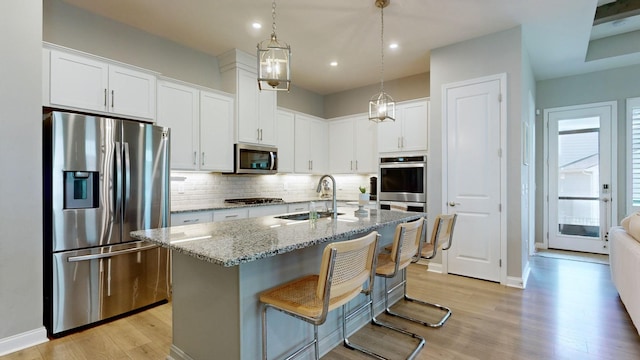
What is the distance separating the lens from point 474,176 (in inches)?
155

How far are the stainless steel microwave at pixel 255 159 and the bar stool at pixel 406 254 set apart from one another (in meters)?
2.55

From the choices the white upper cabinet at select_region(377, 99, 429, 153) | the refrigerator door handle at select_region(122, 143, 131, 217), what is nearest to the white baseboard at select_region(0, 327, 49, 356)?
the refrigerator door handle at select_region(122, 143, 131, 217)

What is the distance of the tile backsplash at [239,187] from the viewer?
408 cm

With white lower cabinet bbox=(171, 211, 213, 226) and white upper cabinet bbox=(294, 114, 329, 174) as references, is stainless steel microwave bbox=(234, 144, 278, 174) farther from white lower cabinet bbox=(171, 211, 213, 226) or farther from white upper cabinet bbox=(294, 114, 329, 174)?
white lower cabinet bbox=(171, 211, 213, 226)

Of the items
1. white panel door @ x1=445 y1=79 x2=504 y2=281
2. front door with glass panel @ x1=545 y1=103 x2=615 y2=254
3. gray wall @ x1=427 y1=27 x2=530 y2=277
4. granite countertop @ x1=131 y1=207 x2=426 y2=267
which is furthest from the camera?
front door with glass panel @ x1=545 y1=103 x2=615 y2=254

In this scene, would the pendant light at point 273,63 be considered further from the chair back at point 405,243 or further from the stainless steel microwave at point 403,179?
the stainless steel microwave at point 403,179

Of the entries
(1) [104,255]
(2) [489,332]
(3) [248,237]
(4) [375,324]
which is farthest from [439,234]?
(1) [104,255]

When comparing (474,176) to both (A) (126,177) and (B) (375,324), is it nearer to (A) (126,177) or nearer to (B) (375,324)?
(B) (375,324)

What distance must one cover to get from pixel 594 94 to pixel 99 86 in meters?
6.98

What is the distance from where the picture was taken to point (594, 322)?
2705 mm

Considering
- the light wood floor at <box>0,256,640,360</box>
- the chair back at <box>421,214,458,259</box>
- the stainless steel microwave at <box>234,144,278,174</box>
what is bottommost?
the light wood floor at <box>0,256,640,360</box>

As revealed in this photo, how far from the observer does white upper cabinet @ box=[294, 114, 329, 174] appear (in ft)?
18.0

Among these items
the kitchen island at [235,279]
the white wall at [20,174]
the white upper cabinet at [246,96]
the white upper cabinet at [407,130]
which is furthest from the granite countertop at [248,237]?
the white upper cabinet at [407,130]

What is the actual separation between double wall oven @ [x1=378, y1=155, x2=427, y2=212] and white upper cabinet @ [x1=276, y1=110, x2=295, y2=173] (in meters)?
1.54
